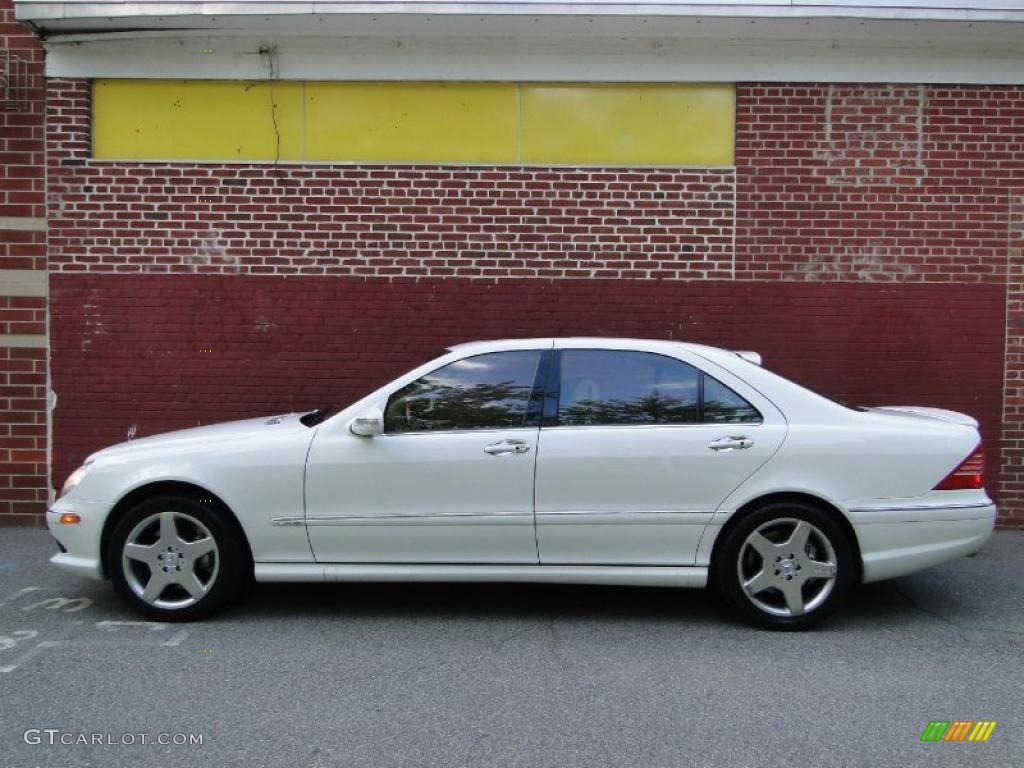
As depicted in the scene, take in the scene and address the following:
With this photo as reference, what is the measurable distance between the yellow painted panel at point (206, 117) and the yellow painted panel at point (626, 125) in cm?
206

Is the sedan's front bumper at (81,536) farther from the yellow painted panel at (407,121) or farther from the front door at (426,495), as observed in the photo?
the yellow painted panel at (407,121)

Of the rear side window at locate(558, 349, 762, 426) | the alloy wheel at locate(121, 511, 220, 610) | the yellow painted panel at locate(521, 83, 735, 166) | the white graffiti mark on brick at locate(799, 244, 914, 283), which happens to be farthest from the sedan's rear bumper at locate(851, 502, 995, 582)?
the yellow painted panel at locate(521, 83, 735, 166)

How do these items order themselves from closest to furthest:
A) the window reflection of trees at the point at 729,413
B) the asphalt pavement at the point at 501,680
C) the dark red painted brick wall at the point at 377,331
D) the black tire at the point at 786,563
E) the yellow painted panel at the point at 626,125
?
the asphalt pavement at the point at 501,680 < the black tire at the point at 786,563 < the window reflection of trees at the point at 729,413 < the dark red painted brick wall at the point at 377,331 < the yellow painted panel at the point at 626,125

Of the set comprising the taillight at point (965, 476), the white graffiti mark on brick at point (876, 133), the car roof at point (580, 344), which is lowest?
the taillight at point (965, 476)

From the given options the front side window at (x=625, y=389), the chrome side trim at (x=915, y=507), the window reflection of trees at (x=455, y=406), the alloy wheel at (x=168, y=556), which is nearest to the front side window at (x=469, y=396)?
the window reflection of trees at (x=455, y=406)

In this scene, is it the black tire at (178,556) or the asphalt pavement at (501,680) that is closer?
the asphalt pavement at (501,680)

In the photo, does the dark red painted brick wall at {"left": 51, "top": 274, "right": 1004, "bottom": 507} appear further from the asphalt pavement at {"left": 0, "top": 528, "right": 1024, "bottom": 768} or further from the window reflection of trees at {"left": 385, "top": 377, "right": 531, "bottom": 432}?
the window reflection of trees at {"left": 385, "top": 377, "right": 531, "bottom": 432}

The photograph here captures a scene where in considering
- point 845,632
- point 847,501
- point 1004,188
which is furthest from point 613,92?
point 845,632

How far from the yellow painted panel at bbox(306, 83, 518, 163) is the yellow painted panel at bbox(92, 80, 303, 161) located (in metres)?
0.21

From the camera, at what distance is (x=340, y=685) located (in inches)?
166

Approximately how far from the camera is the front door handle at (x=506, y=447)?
16.3ft

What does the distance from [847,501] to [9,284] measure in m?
6.81

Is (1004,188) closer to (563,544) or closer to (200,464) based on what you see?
(563,544)

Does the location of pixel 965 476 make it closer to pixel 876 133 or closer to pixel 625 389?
pixel 625 389
